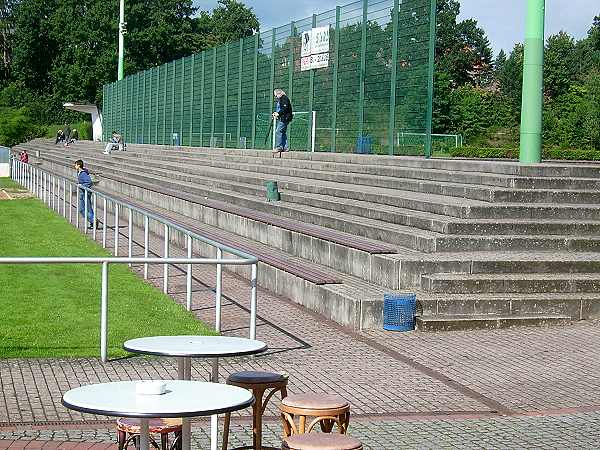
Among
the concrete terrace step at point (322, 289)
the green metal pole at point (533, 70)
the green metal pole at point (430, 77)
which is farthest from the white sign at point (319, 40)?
the green metal pole at point (533, 70)

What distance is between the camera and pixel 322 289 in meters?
13.5

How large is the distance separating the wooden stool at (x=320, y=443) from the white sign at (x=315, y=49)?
21063 mm

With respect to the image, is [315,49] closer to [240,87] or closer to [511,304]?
[240,87]

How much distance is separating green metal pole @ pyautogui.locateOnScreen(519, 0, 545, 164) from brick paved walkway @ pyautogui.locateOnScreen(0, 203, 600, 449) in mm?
4176

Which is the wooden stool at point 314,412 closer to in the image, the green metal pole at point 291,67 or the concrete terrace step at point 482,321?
the concrete terrace step at point 482,321

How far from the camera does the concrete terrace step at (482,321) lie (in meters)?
12.6

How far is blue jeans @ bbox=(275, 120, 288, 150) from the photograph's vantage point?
27.5 meters

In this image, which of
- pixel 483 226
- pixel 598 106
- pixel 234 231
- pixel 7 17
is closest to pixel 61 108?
pixel 7 17

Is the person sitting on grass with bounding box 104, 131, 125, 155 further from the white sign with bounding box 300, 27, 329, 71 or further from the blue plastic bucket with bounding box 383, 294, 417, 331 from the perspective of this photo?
the blue plastic bucket with bounding box 383, 294, 417, 331

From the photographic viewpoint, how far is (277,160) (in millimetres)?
26969

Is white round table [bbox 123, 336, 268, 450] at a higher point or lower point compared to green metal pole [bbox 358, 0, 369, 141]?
lower

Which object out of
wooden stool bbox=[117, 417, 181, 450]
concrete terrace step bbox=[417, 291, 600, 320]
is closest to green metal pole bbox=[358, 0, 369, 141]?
concrete terrace step bbox=[417, 291, 600, 320]

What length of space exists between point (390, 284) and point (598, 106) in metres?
49.9

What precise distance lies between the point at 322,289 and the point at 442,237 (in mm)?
1640
